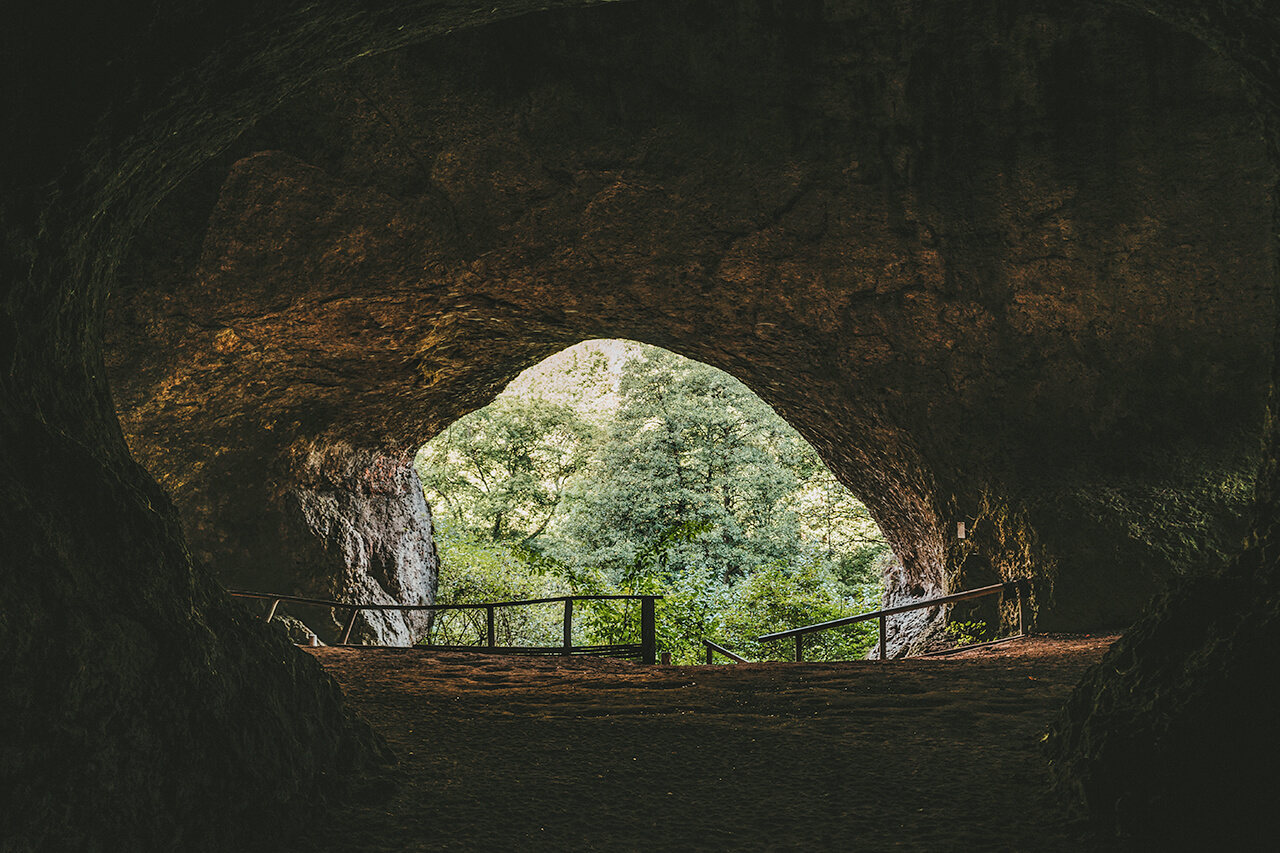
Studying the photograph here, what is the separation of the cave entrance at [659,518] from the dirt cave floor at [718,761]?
10171mm

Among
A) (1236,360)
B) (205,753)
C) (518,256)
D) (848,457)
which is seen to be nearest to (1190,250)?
(1236,360)

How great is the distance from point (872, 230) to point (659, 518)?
12.6 m

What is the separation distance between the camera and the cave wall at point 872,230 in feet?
26.2

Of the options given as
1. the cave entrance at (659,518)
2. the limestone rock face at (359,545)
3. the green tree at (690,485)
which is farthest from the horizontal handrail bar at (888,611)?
the green tree at (690,485)

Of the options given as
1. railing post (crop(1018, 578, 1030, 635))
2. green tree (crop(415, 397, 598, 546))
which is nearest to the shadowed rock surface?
railing post (crop(1018, 578, 1030, 635))

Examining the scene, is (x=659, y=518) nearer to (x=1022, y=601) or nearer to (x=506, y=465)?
(x=506, y=465)

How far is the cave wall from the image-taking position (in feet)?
26.2

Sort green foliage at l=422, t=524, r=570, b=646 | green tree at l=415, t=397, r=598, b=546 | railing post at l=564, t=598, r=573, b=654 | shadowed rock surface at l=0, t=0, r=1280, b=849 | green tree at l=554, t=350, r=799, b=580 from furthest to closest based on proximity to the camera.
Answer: green tree at l=415, t=397, r=598, b=546
green tree at l=554, t=350, r=799, b=580
green foliage at l=422, t=524, r=570, b=646
shadowed rock surface at l=0, t=0, r=1280, b=849
railing post at l=564, t=598, r=573, b=654

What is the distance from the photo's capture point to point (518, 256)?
955 centimetres

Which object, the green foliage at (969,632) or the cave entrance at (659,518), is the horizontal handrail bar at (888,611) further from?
the cave entrance at (659,518)

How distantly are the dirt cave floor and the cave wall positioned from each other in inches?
160

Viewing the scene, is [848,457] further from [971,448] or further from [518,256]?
[518,256]

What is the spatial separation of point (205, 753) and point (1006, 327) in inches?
350

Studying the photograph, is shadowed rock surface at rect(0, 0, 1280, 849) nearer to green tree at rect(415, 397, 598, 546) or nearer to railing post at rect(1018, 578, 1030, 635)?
railing post at rect(1018, 578, 1030, 635)
